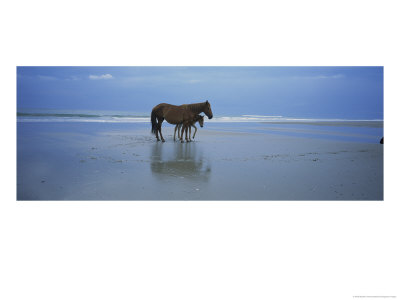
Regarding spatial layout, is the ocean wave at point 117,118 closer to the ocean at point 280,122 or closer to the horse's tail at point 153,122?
the ocean at point 280,122

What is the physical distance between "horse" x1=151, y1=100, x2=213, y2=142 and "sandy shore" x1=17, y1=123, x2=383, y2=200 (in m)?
1.62

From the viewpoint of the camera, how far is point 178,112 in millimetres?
8727

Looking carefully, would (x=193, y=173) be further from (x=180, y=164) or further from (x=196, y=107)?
(x=196, y=107)

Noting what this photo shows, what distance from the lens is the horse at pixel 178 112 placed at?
8688 millimetres

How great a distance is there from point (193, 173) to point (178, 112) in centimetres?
411

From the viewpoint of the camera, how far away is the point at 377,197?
173 inches

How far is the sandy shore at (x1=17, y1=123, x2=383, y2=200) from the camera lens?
4211mm

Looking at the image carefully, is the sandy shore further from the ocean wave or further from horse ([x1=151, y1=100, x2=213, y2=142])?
the ocean wave

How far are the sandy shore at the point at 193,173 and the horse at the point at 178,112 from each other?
1.62 m

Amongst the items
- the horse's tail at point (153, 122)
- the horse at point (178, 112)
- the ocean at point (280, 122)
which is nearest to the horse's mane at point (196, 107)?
the horse at point (178, 112)

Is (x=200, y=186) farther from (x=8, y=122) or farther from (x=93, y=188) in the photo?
(x=8, y=122)

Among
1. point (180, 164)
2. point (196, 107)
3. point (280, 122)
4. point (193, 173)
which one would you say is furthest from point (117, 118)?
point (193, 173)

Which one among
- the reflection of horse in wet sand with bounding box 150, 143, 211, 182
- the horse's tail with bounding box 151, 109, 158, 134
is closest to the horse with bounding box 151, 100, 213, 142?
the horse's tail with bounding box 151, 109, 158, 134
